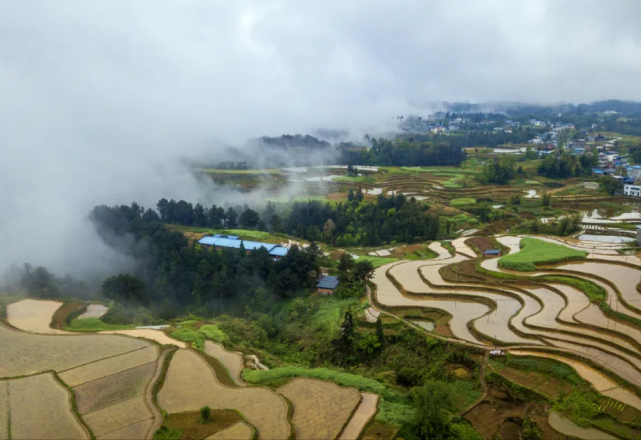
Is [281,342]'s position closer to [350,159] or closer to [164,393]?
[164,393]

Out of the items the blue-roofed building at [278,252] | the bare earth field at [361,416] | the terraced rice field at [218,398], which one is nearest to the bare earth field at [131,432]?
the terraced rice field at [218,398]

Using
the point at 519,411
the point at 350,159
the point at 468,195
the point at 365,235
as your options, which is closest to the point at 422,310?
the point at 519,411

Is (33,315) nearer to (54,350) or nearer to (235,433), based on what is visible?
(54,350)

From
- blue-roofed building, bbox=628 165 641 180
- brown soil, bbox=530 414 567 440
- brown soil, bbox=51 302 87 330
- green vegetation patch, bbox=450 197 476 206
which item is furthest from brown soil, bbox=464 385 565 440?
blue-roofed building, bbox=628 165 641 180

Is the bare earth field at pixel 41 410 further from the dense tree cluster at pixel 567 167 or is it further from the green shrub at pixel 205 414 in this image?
the dense tree cluster at pixel 567 167

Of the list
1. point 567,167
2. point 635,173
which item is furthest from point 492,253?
point 567,167

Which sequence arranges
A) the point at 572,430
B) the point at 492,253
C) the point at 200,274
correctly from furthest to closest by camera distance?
the point at 200,274 → the point at 492,253 → the point at 572,430

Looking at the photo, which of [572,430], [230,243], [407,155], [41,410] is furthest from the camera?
[407,155]

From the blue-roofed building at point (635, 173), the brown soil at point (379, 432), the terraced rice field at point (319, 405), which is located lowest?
the brown soil at point (379, 432)

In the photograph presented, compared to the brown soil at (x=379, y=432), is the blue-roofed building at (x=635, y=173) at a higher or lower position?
higher
